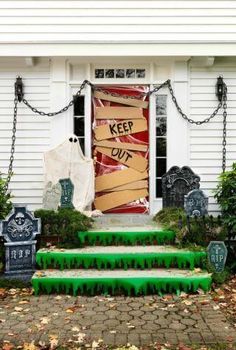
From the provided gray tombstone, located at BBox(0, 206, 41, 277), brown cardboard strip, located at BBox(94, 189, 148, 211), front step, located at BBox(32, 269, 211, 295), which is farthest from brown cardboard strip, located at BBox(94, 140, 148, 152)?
front step, located at BBox(32, 269, 211, 295)

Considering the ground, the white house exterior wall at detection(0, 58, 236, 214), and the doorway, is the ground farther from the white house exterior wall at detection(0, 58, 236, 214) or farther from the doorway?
the doorway

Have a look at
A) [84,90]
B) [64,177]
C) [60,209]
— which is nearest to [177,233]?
[60,209]

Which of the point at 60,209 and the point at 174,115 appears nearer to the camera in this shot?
the point at 60,209

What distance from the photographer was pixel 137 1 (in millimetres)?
7707

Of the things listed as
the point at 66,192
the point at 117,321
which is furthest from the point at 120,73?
the point at 117,321

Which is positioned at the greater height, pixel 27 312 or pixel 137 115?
pixel 137 115

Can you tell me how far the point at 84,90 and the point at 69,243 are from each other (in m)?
2.84

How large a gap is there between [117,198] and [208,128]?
193cm

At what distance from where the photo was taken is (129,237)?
6.59 meters

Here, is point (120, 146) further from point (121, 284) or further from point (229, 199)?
point (121, 284)

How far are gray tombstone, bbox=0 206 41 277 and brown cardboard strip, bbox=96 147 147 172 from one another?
2342mm

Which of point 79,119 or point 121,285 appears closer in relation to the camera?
point 121,285

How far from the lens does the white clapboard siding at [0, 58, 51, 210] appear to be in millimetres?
7977

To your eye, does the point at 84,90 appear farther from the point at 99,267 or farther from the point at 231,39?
the point at 99,267
